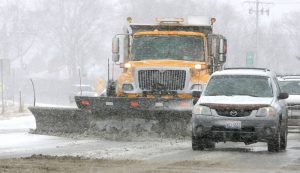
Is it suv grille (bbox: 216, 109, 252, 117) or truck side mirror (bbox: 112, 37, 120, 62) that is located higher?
truck side mirror (bbox: 112, 37, 120, 62)

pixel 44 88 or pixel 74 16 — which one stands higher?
pixel 74 16

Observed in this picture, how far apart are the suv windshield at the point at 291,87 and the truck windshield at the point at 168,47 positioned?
3303 mm

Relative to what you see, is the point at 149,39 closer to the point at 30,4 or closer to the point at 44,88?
the point at 44,88

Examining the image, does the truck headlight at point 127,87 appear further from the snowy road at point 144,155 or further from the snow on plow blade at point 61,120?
the snowy road at point 144,155

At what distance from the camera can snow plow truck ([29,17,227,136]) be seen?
1894 centimetres

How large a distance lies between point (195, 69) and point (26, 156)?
680cm

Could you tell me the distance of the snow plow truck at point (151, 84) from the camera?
1894 centimetres

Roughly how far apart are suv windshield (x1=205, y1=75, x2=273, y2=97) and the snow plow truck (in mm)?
1463

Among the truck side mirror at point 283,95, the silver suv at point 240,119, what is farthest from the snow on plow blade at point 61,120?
the truck side mirror at point 283,95

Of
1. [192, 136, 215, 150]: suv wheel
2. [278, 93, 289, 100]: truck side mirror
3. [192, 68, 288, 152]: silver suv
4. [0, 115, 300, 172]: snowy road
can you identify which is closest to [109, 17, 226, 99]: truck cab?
[0, 115, 300, 172]: snowy road

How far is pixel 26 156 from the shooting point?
14461 mm

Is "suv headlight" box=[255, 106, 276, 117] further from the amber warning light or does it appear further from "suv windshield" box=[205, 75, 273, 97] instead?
the amber warning light

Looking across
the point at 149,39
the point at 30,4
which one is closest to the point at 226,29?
the point at 30,4

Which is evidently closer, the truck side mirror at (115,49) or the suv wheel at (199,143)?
the suv wheel at (199,143)
